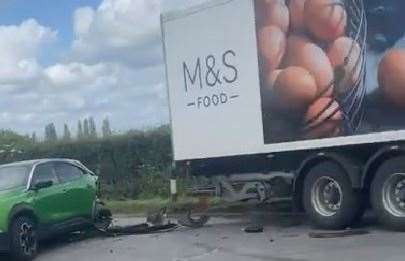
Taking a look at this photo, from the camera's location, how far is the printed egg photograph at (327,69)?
36.2 ft

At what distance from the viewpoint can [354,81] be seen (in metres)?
11.5

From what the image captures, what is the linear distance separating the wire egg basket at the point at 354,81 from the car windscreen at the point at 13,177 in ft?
17.2

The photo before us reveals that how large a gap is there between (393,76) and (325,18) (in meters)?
1.54

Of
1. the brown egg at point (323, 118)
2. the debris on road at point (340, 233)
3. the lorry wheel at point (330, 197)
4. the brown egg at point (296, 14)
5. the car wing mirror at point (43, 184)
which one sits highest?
the brown egg at point (296, 14)

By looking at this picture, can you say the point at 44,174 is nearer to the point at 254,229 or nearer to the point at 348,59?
the point at 254,229

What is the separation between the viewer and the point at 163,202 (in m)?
19.8

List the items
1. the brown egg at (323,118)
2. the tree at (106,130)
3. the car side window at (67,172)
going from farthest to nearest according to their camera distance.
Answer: the tree at (106,130) → the car side window at (67,172) → the brown egg at (323,118)

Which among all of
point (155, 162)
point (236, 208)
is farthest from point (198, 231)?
point (155, 162)

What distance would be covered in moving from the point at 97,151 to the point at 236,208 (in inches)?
281

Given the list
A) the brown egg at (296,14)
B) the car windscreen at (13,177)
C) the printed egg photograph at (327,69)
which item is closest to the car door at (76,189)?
the car windscreen at (13,177)

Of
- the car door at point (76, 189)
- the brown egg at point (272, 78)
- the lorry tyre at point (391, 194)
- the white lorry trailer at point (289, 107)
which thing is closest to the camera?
the lorry tyre at point (391, 194)

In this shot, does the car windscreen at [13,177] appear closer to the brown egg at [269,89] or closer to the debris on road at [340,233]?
the brown egg at [269,89]

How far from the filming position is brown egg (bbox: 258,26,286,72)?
12.5m

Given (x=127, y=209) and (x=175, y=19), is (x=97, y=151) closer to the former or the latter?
(x=127, y=209)
